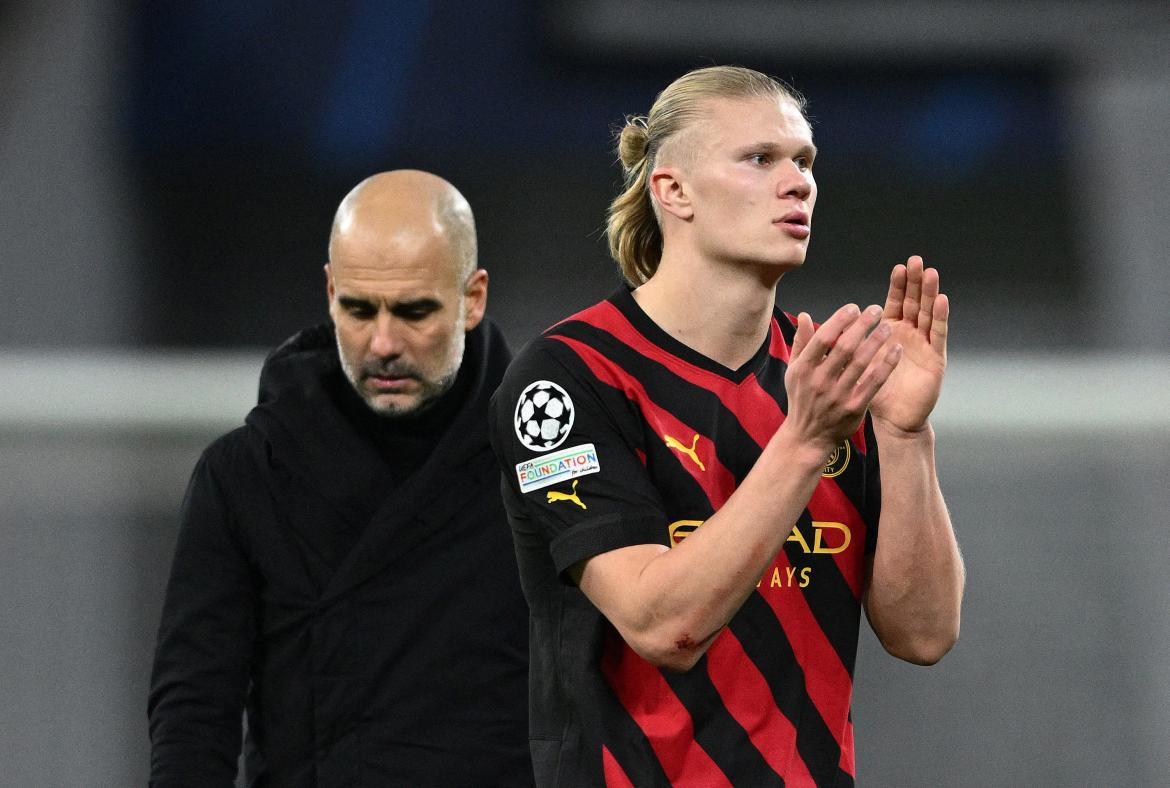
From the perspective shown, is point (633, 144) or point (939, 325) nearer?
point (939, 325)

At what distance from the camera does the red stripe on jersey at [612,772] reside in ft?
5.58

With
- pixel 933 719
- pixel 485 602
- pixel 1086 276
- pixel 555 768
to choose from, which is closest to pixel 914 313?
pixel 555 768

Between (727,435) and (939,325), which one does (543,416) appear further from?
(939,325)

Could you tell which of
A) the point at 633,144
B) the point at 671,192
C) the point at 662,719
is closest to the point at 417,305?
the point at 633,144

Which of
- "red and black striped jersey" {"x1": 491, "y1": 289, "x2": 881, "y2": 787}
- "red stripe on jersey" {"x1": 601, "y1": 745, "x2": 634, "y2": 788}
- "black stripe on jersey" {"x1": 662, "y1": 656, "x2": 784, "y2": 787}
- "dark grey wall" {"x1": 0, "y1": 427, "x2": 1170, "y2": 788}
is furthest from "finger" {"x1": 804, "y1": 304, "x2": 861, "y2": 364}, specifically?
"dark grey wall" {"x1": 0, "y1": 427, "x2": 1170, "y2": 788}

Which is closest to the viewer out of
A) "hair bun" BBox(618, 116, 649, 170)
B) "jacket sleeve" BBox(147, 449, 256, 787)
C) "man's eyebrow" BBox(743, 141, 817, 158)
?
"man's eyebrow" BBox(743, 141, 817, 158)

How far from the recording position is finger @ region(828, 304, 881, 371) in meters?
1.58

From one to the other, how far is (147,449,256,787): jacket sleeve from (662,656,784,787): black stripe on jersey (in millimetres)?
883

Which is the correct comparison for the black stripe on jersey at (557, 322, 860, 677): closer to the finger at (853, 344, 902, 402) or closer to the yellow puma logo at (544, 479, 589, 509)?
the yellow puma logo at (544, 479, 589, 509)

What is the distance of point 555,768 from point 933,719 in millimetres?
3614

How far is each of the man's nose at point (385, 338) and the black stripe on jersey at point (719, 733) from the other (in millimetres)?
899

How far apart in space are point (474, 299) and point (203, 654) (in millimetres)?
702

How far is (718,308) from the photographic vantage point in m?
1.90

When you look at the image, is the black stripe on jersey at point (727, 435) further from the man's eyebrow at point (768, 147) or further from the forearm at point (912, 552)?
the man's eyebrow at point (768, 147)
